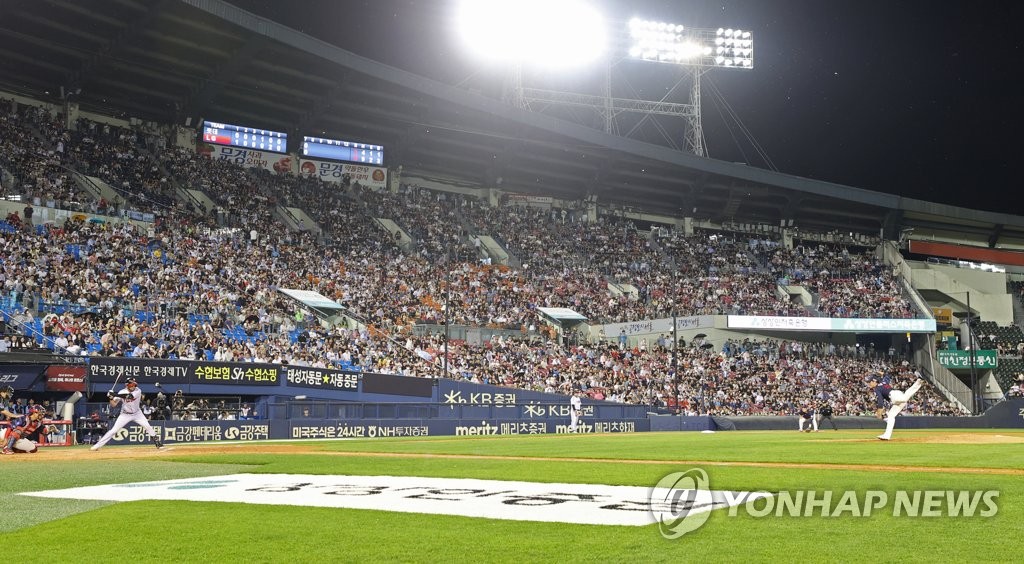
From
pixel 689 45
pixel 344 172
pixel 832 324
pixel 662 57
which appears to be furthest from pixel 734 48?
pixel 344 172

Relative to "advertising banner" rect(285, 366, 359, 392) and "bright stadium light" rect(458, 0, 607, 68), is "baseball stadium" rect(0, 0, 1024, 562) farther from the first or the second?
"bright stadium light" rect(458, 0, 607, 68)

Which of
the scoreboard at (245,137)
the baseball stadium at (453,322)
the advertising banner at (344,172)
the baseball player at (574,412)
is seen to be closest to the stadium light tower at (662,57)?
the baseball stadium at (453,322)

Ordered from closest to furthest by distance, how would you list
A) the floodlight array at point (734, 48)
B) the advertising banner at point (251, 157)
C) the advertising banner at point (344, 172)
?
the advertising banner at point (251, 157) → the advertising banner at point (344, 172) → the floodlight array at point (734, 48)

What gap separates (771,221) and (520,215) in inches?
874

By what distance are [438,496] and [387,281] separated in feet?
125

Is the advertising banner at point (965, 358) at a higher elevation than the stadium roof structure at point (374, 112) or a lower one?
lower

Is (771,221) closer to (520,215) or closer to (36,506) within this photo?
(520,215)

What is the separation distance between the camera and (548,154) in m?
63.9

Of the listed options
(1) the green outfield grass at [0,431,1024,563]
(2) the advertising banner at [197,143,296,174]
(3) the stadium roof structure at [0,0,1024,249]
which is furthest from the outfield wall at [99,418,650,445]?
(2) the advertising banner at [197,143,296,174]

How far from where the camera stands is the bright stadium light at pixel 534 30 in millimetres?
55125

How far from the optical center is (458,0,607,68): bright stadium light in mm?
55125

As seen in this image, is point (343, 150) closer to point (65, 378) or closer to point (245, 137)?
point (245, 137)

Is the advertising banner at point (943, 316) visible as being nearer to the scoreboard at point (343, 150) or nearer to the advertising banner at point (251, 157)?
the scoreboard at point (343, 150)

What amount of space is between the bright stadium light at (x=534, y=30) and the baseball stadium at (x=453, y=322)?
59 centimetres
